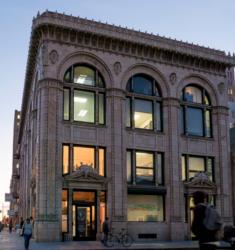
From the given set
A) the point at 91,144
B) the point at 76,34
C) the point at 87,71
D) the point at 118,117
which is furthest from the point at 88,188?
the point at 76,34

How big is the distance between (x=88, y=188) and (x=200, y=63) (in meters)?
15.9

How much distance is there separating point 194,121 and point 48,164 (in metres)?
14.1

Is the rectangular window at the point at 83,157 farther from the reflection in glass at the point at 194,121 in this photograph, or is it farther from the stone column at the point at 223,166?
the stone column at the point at 223,166

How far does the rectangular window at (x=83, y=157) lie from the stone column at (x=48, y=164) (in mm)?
1430

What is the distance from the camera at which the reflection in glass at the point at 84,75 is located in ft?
127

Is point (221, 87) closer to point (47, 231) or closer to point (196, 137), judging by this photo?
point (196, 137)

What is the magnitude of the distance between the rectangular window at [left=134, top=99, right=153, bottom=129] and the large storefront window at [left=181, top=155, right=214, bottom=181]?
13.9 ft

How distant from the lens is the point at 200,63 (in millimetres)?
44375

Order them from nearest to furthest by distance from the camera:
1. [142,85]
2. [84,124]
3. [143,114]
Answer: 1. [84,124]
2. [143,114]
3. [142,85]

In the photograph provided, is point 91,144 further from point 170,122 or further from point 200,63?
point 200,63

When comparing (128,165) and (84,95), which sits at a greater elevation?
(84,95)

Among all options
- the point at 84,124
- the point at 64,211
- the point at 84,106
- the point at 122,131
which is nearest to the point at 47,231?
the point at 64,211

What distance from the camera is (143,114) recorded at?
40719 mm

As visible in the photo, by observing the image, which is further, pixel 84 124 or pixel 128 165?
pixel 128 165
